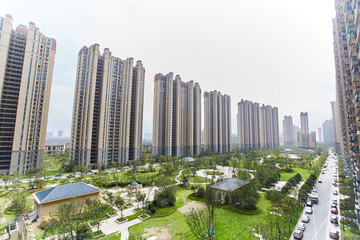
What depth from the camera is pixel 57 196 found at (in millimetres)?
22031

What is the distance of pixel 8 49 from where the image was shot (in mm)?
47969

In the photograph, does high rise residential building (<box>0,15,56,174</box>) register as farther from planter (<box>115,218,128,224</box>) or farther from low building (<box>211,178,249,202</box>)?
low building (<box>211,178,249,202</box>)

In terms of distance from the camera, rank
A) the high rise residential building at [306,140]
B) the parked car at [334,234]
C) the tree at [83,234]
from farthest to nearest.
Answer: the high rise residential building at [306,140] < the parked car at [334,234] < the tree at [83,234]

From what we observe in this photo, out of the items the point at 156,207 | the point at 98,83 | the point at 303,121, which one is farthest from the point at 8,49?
the point at 303,121

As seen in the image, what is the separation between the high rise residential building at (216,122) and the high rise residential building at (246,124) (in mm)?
16586

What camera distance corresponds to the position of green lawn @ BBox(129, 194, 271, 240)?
689 inches

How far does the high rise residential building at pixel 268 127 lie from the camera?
13100 cm

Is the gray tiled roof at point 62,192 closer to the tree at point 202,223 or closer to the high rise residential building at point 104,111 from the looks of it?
the tree at point 202,223

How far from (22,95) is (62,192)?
135ft

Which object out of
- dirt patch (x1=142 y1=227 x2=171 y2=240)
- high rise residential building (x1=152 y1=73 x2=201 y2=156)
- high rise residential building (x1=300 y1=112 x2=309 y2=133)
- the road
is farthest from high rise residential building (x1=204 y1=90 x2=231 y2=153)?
high rise residential building (x1=300 y1=112 x2=309 y2=133)

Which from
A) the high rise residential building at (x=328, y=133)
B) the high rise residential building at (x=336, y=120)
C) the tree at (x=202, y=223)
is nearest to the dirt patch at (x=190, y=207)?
the tree at (x=202, y=223)

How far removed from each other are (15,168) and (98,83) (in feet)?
113

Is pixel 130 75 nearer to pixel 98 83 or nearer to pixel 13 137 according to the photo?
pixel 98 83

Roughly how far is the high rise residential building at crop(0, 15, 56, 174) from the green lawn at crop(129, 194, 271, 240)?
47050 mm
